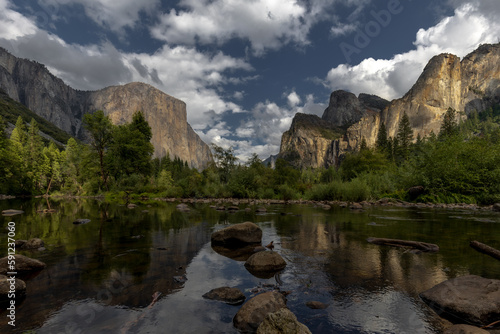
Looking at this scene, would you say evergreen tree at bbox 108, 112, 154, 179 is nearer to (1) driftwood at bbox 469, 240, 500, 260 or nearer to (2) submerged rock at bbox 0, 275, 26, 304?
(2) submerged rock at bbox 0, 275, 26, 304

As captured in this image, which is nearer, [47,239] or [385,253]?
[385,253]

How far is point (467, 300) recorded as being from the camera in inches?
170

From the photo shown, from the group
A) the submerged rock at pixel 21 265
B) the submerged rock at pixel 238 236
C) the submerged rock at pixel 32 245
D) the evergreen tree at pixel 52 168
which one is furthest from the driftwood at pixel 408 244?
the evergreen tree at pixel 52 168

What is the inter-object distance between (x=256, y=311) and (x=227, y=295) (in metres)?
1.13

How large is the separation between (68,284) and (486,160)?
35239mm

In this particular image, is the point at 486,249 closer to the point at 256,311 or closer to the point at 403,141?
the point at 256,311

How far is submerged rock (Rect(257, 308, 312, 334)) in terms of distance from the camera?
3189mm

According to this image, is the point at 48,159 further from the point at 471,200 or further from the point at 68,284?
the point at 471,200

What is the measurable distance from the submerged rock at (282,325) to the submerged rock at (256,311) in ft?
1.94

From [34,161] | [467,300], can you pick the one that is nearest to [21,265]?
[467,300]

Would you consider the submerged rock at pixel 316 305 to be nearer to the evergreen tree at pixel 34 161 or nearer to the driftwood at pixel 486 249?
the driftwood at pixel 486 249

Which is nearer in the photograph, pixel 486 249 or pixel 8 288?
pixel 8 288

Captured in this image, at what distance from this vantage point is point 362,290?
Result: 5.29 m

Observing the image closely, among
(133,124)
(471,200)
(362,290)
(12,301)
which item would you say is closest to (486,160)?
(471,200)
